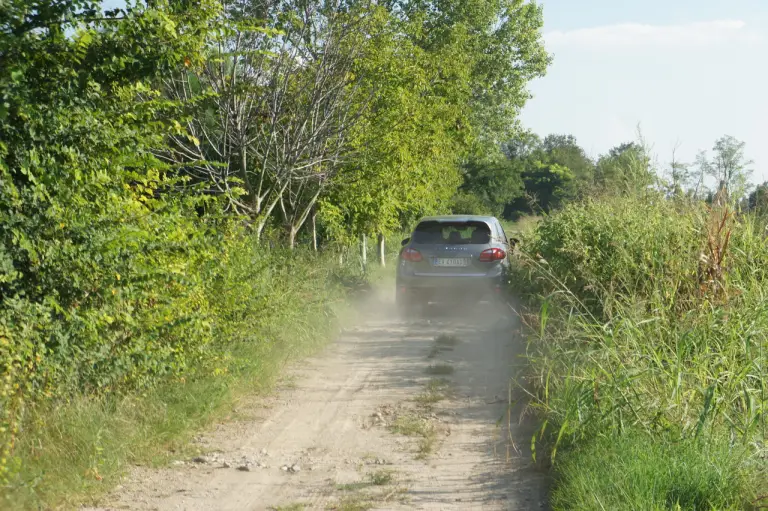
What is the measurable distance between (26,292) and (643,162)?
24.6 feet

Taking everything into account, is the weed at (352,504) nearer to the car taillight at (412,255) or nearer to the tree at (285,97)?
the tree at (285,97)

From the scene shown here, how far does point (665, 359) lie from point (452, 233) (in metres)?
8.27

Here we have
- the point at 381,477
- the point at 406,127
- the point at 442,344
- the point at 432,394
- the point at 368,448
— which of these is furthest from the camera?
the point at 406,127

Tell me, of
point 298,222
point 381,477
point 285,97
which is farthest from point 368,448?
point 298,222

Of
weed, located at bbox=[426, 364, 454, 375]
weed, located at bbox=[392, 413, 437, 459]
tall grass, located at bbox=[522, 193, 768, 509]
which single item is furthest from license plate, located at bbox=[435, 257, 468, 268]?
weed, located at bbox=[392, 413, 437, 459]

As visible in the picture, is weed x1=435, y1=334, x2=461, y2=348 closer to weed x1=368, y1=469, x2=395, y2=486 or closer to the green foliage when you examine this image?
weed x1=368, y1=469, x2=395, y2=486

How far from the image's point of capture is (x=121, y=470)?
5.71 m

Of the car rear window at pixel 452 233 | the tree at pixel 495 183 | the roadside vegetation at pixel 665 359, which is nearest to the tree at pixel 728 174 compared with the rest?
the roadside vegetation at pixel 665 359

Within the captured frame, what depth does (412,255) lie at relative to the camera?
46.9 ft

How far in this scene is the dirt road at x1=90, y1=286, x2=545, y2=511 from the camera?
542 cm

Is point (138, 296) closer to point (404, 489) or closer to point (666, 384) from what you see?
point (404, 489)

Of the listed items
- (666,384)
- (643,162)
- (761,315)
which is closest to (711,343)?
(761,315)

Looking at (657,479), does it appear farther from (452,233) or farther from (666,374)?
(452,233)

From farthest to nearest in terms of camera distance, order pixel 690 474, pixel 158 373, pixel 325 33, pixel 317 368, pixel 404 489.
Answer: pixel 325 33
pixel 317 368
pixel 158 373
pixel 404 489
pixel 690 474
